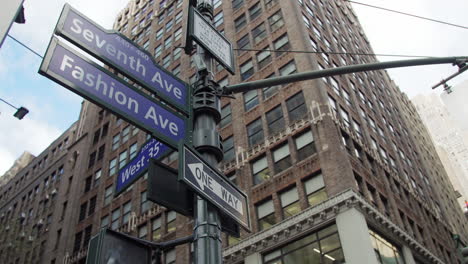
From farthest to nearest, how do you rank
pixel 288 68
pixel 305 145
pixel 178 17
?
pixel 178 17 → pixel 288 68 → pixel 305 145

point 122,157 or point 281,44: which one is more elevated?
point 281,44

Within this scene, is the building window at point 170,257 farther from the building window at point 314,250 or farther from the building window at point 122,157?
the building window at point 122,157

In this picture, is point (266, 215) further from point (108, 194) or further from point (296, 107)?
point (108, 194)

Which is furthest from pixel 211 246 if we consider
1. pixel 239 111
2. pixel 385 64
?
pixel 239 111

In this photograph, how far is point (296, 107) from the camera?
2906cm

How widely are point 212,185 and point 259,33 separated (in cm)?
3286

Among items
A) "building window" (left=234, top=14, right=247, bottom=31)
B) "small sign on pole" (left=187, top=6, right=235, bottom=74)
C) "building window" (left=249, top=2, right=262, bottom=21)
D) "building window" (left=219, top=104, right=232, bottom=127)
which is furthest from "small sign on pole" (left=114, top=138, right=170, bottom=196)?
"building window" (left=234, top=14, right=247, bottom=31)

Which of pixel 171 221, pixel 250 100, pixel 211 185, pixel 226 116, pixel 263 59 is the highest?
pixel 263 59

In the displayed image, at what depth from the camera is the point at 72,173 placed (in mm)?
51156

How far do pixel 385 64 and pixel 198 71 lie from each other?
10.3ft

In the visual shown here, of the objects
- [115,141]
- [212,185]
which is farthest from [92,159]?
[212,185]

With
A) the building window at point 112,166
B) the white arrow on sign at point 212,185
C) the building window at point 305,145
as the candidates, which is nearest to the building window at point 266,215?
the building window at point 305,145

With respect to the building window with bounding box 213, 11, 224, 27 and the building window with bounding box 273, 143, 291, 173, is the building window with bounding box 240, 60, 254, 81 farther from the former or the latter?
the building window with bounding box 273, 143, 291, 173

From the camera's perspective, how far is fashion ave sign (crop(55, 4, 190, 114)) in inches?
221
